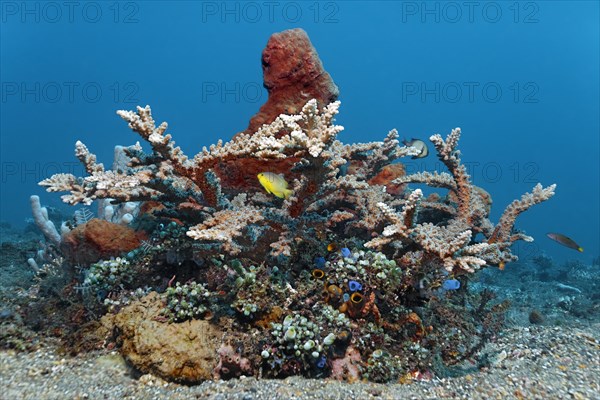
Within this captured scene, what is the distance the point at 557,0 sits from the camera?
101000 mm

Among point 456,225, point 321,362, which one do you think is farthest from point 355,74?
point 321,362

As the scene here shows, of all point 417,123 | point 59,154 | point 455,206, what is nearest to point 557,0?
point 417,123

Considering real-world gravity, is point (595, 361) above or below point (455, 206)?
below

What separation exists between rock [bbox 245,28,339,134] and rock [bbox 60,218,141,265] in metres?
2.66

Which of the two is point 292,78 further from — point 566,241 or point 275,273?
point 566,241

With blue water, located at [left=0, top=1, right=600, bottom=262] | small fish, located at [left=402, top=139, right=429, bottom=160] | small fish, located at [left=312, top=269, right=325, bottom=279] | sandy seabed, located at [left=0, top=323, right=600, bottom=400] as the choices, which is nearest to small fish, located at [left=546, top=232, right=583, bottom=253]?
small fish, located at [left=402, top=139, right=429, bottom=160]

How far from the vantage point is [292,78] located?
6680 millimetres

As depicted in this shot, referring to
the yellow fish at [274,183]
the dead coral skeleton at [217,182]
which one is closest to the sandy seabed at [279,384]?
the dead coral skeleton at [217,182]

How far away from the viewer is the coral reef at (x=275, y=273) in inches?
151

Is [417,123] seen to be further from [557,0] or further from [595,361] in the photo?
[595,361]

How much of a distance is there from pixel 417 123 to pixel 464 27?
36050 millimetres

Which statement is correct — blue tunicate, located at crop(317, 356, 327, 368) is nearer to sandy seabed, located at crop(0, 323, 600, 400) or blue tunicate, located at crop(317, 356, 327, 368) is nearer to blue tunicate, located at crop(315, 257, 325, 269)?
sandy seabed, located at crop(0, 323, 600, 400)

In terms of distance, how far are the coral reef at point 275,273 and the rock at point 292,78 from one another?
2032 millimetres

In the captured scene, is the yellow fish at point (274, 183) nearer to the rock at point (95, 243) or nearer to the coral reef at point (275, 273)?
the coral reef at point (275, 273)
